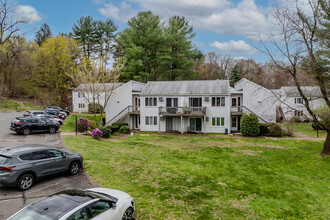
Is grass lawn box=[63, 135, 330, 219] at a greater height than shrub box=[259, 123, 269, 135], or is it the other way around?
shrub box=[259, 123, 269, 135]

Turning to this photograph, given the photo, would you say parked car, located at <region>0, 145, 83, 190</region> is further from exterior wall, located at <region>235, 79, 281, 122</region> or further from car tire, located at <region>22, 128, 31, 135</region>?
exterior wall, located at <region>235, 79, 281, 122</region>

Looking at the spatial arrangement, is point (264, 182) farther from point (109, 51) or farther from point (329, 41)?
point (109, 51)

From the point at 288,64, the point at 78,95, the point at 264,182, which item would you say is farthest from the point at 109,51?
the point at 264,182

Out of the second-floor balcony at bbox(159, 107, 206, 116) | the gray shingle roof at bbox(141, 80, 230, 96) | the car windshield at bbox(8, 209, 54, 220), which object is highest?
the gray shingle roof at bbox(141, 80, 230, 96)

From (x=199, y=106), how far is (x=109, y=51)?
33.3 metres

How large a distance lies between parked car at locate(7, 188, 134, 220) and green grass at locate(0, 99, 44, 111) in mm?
41366

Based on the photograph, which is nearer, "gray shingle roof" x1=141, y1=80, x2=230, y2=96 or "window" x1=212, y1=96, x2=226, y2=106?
"window" x1=212, y1=96, x2=226, y2=106

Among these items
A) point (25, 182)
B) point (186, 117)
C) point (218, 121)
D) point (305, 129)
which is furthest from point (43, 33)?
point (305, 129)

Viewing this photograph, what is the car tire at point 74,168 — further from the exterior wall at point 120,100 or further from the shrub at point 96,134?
the exterior wall at point 120,100

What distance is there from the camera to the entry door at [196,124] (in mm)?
29594

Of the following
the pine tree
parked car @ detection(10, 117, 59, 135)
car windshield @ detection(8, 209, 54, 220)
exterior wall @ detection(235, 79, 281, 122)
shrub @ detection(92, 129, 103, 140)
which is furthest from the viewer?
the pine tree

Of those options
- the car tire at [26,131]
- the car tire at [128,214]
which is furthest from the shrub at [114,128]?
the car tire at [128,214]

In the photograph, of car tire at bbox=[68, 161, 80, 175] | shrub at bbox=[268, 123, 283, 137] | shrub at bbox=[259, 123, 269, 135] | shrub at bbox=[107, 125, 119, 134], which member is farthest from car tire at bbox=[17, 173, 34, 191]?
shrub at bbox=[268, 123, 283, 137]

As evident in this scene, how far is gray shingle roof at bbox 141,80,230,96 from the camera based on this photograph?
29036 millimetres
